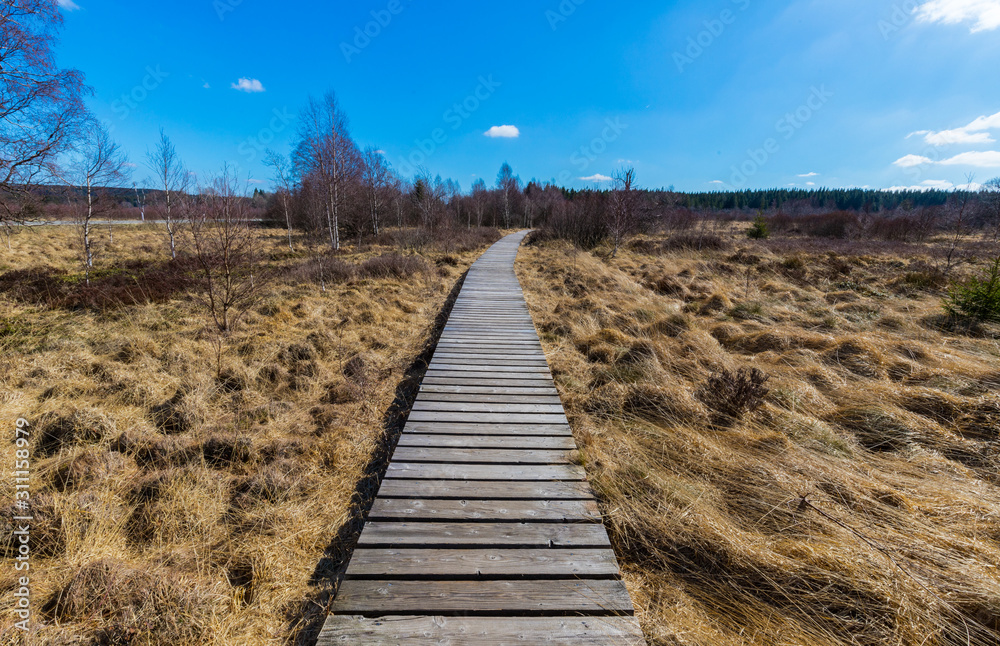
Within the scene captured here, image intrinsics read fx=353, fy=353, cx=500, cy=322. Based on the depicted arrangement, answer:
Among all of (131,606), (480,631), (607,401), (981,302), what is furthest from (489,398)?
(981,302)

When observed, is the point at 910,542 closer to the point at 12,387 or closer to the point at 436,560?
the point at 436,560

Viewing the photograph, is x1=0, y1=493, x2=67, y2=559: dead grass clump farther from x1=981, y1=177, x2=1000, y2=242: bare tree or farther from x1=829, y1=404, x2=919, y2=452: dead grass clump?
x1=981, y1=177, x2=1000, y2=242: bare tree

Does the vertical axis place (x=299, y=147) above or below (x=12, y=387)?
Answer: above

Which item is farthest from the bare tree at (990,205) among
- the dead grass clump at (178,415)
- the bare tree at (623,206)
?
the dead grass clump at (178,415)

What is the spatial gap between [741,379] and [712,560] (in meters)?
2.43

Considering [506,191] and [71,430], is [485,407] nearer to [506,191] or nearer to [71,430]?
[71,430]

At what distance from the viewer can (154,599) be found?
2.00 metres

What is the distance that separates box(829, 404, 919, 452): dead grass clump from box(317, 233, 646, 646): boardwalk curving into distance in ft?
A: 9.77

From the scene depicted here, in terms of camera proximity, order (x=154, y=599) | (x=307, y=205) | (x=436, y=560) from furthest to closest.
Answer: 1. (x=307, y=205)
2. (x=436, y=560)
3. (x=154, y=599)

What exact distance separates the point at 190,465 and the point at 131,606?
5.28 ft

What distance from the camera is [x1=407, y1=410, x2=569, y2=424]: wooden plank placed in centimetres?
379

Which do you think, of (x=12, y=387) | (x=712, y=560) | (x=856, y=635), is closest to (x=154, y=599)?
(x=712, y=560)

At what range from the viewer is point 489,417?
387 cm

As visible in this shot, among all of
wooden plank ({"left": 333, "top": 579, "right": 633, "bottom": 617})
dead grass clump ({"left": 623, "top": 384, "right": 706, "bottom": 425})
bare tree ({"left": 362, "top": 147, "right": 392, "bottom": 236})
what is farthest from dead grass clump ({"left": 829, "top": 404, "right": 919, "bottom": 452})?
bare tree ({"left": 362, "top": 147, "right": 392, "bottom": 236})
